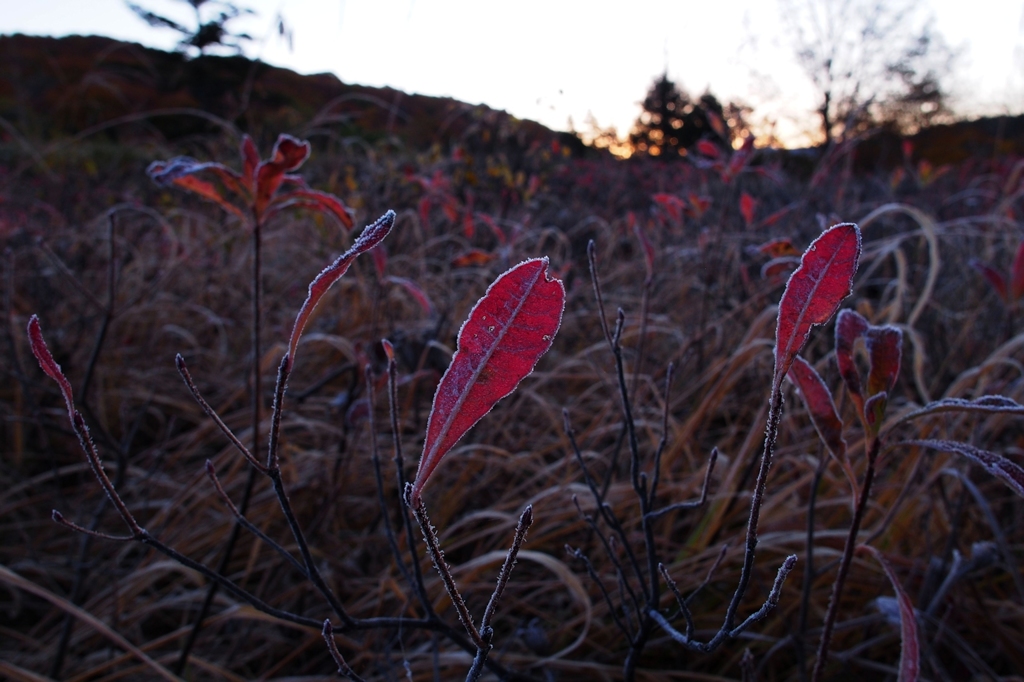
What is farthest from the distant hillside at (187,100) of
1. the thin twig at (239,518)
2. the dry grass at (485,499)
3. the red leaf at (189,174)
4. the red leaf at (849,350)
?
the thin twig at (239,518)

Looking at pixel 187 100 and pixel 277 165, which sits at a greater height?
pixel 187 100

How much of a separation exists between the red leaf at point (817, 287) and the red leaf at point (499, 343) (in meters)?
0.14

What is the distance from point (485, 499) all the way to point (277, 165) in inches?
41.0

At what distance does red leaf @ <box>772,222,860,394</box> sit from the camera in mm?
391

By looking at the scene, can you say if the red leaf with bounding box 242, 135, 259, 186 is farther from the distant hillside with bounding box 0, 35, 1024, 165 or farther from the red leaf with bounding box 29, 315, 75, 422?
the distant hillside with bounding box 0, 35, 1024, 165

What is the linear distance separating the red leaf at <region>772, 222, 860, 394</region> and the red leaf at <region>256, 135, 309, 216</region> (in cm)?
59

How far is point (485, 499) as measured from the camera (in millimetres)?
1632

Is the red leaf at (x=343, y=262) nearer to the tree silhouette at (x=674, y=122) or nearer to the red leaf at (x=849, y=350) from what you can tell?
the red leaf at (x=849, y=350)

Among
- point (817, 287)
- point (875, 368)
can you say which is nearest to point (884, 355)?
point (875, 368)

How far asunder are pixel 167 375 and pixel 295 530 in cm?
192

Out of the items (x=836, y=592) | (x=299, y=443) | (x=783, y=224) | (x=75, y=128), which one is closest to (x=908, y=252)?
(x=783, y=224)

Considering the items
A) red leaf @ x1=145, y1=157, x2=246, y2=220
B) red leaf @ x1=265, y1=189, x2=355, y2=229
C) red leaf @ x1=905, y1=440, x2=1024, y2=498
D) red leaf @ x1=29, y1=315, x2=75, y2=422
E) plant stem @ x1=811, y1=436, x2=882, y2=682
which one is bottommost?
plant stem @ x1=811, y1=436, x2=882, y2=682

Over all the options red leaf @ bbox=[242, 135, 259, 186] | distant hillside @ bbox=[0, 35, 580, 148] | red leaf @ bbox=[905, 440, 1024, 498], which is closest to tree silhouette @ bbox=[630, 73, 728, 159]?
distant hillside @ bbox=[0, 35, 580, 148]

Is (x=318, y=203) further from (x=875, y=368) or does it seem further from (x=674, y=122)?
(x=674, y=122)
